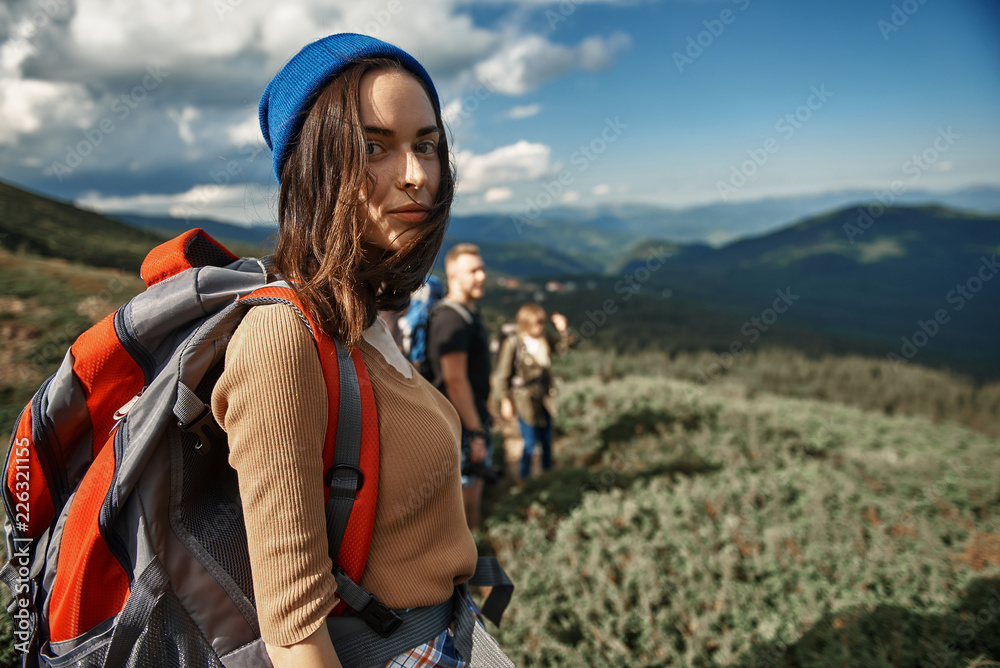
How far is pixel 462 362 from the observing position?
3.75m

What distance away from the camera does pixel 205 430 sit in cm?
91

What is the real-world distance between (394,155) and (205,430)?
2.03 ft

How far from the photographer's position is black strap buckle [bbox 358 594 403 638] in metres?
0.99

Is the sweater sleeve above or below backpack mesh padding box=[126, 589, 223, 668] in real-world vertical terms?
above

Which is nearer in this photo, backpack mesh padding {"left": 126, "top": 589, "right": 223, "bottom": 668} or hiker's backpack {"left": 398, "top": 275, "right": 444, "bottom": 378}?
backpack mesh padding {"left": 126, "top": 589, "right": 223, "bottom": 668}

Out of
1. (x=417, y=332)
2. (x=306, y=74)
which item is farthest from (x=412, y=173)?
(x=417, y=332)

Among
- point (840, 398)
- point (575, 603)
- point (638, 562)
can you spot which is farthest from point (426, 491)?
point (840, 398)

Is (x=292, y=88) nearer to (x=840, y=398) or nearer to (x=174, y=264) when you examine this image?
(x=174, y=264)

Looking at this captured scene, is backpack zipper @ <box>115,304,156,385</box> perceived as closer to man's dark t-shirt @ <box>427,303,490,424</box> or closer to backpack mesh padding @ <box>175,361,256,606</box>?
backpack mesh padding @ <box>175,361,256,606</box>

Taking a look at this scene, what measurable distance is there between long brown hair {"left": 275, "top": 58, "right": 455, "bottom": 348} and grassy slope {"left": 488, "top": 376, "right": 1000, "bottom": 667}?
3005mm

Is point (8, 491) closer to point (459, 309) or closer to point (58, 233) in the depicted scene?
point (459, 309)

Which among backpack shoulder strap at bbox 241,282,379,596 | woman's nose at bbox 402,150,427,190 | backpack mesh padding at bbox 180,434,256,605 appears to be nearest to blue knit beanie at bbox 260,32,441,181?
woman's nose at bbox 402,150,427,190
